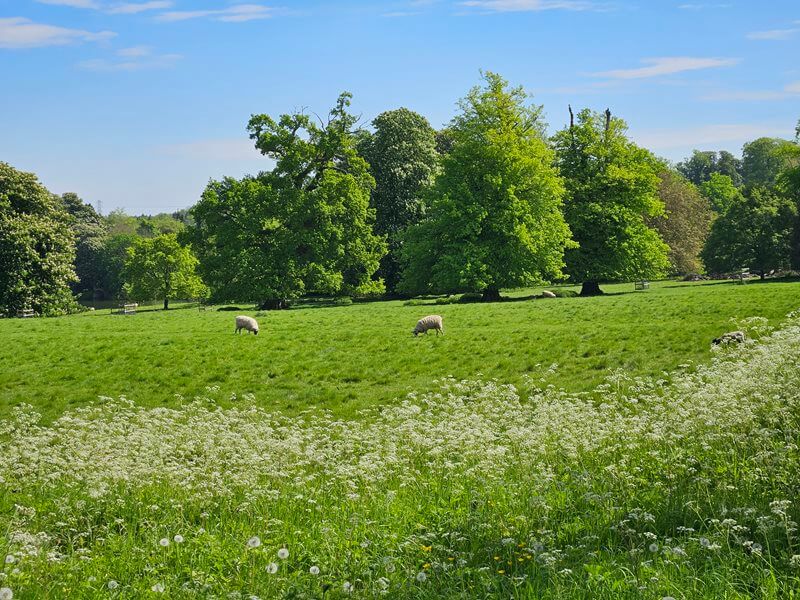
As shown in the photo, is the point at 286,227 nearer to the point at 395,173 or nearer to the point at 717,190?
the point at 395,173

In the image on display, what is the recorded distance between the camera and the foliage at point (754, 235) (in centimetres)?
6812

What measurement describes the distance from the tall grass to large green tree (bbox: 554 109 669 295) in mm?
45199

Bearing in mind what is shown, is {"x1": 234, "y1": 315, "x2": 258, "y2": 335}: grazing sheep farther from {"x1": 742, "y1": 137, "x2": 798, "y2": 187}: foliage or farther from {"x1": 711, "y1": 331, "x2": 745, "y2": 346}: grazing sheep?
{"x1": 742, "y1": 137, "x2": 798, "y2": 187}: foliage

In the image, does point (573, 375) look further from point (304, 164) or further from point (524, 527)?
point (304, 164)

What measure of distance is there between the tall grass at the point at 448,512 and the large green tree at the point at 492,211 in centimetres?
3751

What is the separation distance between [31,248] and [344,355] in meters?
35.9

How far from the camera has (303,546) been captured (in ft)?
24.8

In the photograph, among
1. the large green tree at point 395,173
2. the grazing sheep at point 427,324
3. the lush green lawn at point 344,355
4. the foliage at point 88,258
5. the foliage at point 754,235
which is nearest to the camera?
the lush green lawn at point 344,355

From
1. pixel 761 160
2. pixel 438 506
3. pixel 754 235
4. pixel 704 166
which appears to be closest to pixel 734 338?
pixel 438 506

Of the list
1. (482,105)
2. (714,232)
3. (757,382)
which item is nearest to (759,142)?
(714,232)


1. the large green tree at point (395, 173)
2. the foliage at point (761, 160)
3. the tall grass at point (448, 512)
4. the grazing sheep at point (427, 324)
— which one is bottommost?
the tall grass at point (448, 512)

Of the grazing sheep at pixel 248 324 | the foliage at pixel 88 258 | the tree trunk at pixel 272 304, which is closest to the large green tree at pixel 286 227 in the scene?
the tree trunk at pixel 272 304

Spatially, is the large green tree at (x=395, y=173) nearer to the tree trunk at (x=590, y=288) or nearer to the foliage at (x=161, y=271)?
the tree trunk at (x=590, y=288)

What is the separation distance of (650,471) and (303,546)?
13.8ft
